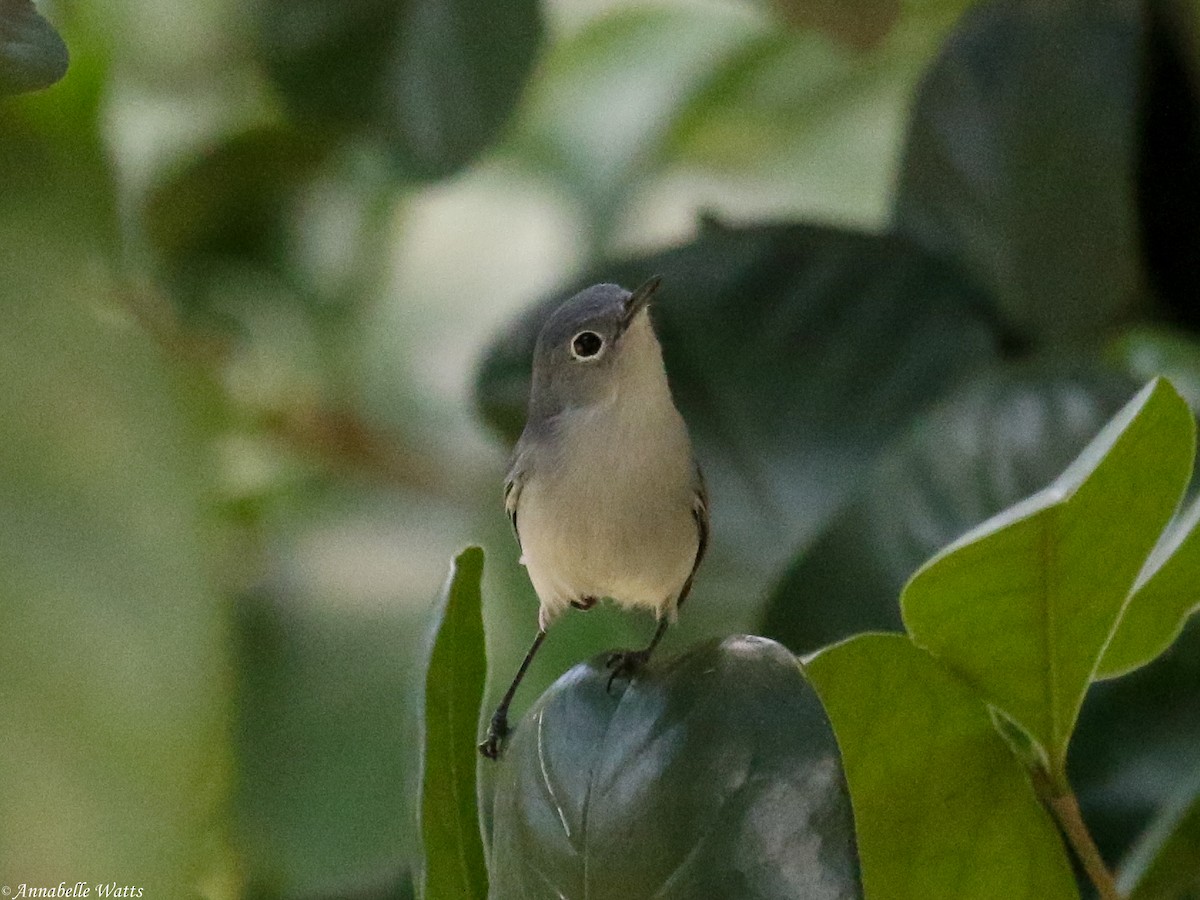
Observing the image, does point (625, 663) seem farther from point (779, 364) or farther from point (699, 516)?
point (779, 364)

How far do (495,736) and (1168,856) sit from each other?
0.32 metres

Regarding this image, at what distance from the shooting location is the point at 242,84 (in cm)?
119

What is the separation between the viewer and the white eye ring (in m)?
0.60

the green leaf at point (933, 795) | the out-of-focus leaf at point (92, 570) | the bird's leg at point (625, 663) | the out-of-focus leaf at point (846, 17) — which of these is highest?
the out-of-focus leaf at point (846, 17)

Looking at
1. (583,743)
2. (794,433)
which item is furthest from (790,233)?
(583,743)

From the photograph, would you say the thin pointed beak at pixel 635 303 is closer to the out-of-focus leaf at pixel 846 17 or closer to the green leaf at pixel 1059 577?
the green leaf at pixel 1059 577

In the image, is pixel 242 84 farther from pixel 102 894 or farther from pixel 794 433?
pixel 102 894

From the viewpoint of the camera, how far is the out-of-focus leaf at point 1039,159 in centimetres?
96

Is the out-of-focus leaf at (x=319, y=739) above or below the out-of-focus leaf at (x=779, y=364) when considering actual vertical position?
below

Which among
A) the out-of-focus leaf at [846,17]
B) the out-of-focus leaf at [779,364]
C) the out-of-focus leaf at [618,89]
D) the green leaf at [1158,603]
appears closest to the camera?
the green leaf at [1158,603]

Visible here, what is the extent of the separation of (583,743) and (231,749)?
62cm

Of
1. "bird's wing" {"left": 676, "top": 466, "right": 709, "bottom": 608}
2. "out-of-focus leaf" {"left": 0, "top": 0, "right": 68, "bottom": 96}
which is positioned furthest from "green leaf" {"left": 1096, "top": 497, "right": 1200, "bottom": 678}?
"out-of-focus leaf" {"left": 0, "top": 0, "right": 68, "bottom": 96}

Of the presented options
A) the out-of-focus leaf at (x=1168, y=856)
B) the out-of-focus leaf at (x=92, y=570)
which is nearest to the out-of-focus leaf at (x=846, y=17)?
the out-of-focus leaf at (x=92, y=570)

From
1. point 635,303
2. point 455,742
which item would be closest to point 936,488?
point 635,303
